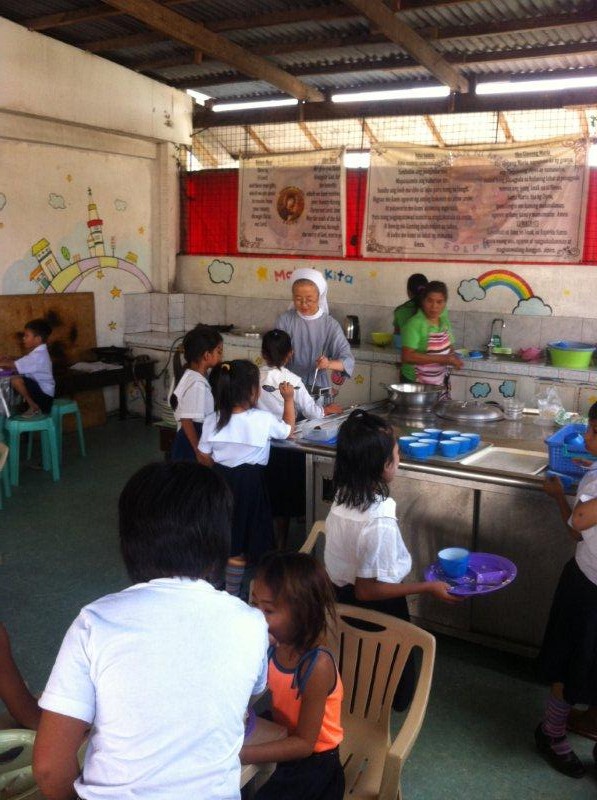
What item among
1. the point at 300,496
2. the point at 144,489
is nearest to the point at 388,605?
the point at 144,489

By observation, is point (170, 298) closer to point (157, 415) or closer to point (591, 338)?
point (157, 415)

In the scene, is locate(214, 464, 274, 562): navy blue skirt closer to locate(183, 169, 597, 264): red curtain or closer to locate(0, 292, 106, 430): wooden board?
locate(0, 292, 106, 430): wooden board

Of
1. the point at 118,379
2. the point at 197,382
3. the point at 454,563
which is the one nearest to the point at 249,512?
the point at 197,382

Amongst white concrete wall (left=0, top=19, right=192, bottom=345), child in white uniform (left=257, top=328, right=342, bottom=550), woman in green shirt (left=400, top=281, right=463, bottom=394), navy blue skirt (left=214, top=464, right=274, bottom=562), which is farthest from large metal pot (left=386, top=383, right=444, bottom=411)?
white concrete wall (left=0, top=19, right=192, bottom=345)

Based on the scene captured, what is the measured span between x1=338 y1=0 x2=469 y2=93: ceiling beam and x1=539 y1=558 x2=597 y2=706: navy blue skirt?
360 cm

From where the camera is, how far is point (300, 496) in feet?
12.5

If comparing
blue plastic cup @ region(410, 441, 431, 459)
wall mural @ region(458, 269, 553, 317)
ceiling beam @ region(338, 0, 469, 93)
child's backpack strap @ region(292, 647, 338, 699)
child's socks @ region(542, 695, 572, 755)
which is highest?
ceiling beam @ region(338, 0, 469, 93)

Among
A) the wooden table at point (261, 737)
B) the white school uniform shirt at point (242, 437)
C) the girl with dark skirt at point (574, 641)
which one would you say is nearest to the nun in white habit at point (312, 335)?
the white school uniform shirt at point (242, 437)

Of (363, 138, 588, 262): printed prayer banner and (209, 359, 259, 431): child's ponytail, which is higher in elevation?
(363, 138, 588, 262): printed prayer banner

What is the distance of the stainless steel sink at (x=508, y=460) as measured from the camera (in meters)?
2.86

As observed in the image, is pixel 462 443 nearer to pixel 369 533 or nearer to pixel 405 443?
pixel 405 443

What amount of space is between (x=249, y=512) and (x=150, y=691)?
7.18 feet

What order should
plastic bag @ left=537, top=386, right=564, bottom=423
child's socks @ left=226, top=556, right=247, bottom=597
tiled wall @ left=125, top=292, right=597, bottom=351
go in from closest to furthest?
child's socks @ left=226, top=556, right=247, bottom=597, plastic bag @ left=537, top=386, right=564, bottom=423, tiled wall @ left=125, top=292, right=597, bottom=351

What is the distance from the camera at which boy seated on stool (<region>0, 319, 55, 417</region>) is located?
17.3 ft
